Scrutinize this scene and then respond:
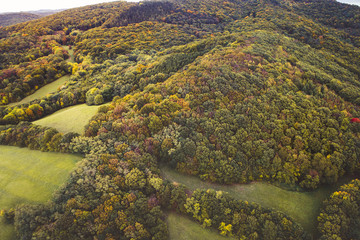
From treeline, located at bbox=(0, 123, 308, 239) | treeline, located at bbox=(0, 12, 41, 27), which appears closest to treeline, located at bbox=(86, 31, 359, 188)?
treeline, located at bbox=(0, 123, 308, 239)

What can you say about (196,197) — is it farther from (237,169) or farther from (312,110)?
(312,110)

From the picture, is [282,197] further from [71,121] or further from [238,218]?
[71,121]

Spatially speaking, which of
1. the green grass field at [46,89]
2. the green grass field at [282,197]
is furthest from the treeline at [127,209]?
the green grass field at [46,89]

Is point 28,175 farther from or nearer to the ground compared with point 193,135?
nearer to the ground

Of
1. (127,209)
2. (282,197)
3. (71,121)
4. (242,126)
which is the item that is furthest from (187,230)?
(71,121)

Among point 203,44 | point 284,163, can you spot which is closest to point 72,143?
point 284,163

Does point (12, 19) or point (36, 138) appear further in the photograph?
point (12, 19)

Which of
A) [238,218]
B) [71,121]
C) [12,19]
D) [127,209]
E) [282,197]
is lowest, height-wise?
[282,197]
